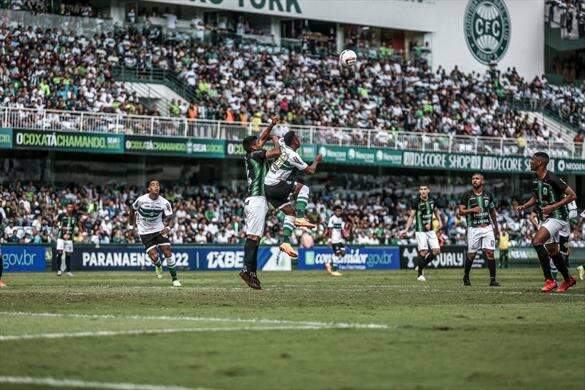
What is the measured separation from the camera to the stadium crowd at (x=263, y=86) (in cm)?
4972

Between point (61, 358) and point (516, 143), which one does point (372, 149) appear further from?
point (61, 358)

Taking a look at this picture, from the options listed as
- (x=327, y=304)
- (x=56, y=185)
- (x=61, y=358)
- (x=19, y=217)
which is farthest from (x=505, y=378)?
(x=56, y=185)

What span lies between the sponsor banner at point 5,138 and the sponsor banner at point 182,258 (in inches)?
203

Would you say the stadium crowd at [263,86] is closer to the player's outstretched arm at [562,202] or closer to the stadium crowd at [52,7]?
the stadium crowd at [52,7]

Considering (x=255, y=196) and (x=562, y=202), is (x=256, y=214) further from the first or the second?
(x=562, y=202)

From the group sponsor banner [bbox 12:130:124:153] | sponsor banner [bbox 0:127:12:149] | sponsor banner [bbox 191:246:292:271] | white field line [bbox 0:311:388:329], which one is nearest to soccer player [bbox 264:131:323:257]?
white field line [bbox 0:311:388:329]

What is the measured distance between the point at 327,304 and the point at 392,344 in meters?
6.03

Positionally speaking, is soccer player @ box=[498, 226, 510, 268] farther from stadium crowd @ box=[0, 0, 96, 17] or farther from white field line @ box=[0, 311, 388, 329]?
white field line @ box=[0, 311, 388, 329]

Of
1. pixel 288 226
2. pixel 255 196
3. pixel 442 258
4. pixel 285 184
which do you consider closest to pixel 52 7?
pixel 442 258

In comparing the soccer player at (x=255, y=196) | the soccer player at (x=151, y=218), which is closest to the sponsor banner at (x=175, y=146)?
the soccer player at (x=151, y=218)

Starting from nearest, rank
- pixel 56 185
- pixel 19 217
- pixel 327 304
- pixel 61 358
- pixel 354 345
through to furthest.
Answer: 1. pixel 61 358
2. pixel 354 345
3. pixel 327 304
4. pixel 19 217
5. pixel 56 185

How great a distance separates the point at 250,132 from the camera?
52.0 metres

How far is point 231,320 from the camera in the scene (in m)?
13.5

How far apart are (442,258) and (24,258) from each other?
19819mm
